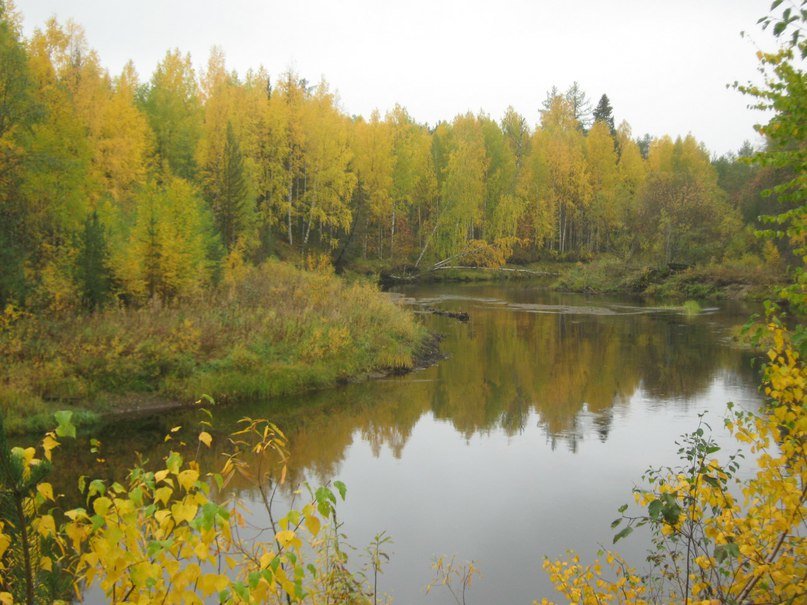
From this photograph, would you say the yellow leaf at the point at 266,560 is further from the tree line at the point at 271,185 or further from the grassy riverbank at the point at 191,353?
the tree line at the point at 271,185

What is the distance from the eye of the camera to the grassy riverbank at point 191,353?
39.8ft

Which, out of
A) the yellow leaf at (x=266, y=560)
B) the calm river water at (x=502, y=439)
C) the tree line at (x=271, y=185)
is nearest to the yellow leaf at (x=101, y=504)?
the yellow leaf at (x=266, y=560)

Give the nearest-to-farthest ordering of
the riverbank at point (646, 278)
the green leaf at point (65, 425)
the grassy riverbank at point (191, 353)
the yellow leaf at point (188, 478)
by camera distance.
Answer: the green leaf at point (65, 425) < the yellow leaf at point (188, 478) < the grassy riverbank at point (191, 353) < the riverbank at point (646, 278)

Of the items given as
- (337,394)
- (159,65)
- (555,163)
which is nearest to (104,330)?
(337,394)

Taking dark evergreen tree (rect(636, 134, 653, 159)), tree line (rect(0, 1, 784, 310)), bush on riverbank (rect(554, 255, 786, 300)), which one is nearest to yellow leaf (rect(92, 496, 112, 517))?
tree line (rect(0, 1, 784, 310))

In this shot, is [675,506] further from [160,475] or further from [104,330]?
[104,330]

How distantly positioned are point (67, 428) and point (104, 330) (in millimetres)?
12249

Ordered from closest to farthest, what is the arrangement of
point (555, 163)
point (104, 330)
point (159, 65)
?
point (104, 330) → point (159, 65) → point (555, 163)

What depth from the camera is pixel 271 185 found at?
33.6 metres

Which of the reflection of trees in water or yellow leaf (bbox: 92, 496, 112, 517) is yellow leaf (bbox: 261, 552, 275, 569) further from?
the reflection of trees in water

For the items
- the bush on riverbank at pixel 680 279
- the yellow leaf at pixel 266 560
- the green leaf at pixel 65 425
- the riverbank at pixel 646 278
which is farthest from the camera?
the riverbank at pixel 646 278

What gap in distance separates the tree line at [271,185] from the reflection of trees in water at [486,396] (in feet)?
16.6

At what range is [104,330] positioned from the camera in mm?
13273

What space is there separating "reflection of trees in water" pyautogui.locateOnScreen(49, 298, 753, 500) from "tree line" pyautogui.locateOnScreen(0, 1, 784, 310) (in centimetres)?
505
